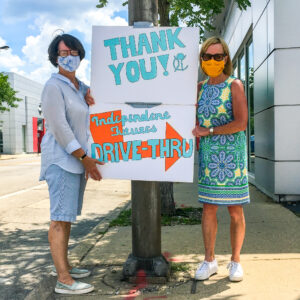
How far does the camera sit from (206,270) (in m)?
3.32

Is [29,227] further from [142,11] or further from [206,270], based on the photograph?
[142,11]

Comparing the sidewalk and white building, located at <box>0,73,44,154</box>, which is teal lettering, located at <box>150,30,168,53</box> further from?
white building, located at <box>0,73,44,154</box>

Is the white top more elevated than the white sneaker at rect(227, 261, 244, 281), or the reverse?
the white top

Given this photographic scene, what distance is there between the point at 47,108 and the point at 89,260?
1.73 metres

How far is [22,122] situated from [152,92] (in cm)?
5461

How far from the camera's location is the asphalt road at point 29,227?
379cm

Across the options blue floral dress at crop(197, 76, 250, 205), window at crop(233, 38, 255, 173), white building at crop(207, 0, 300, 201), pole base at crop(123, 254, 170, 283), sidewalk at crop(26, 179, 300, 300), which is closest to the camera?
sidewalk at crop(26, 179, 300, 300)

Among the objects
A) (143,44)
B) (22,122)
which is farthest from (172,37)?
(22,122)

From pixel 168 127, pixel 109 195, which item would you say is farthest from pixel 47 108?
pixel 109 195

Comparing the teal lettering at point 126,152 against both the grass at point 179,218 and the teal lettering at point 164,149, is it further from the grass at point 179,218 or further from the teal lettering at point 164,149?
the grass at point 179,218

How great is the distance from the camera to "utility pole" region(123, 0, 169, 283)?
328cm

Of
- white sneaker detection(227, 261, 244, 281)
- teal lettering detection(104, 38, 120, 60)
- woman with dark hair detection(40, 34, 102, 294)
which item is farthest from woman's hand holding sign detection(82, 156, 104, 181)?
white sneaker detection(227, 261, 244, 281)

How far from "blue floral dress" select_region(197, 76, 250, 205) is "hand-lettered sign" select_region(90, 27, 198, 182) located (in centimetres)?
19

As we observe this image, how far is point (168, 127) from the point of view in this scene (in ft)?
10.2
